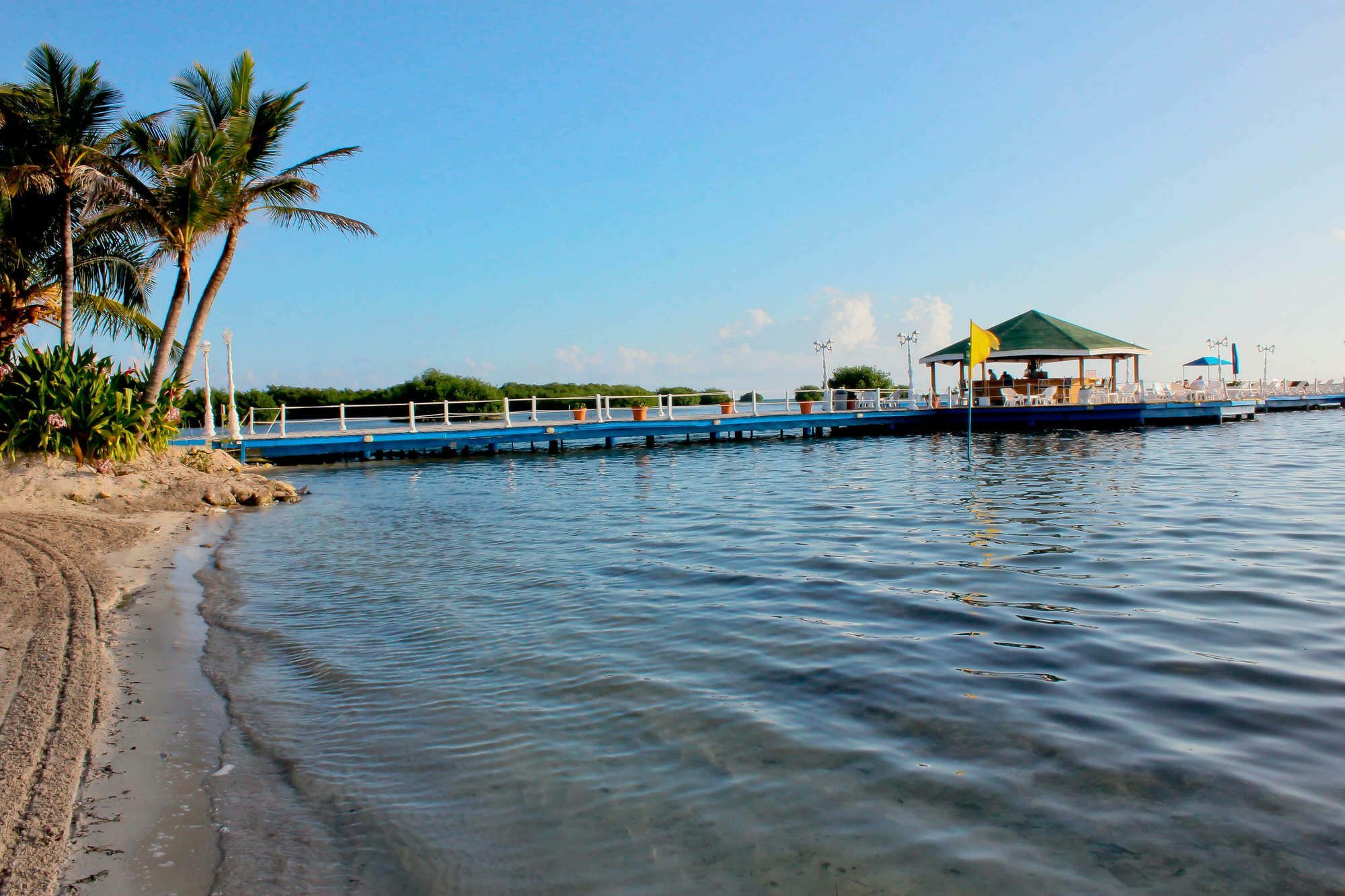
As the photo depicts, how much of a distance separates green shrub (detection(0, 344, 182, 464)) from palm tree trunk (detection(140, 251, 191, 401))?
247 cm

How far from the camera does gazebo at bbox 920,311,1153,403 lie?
103 ft

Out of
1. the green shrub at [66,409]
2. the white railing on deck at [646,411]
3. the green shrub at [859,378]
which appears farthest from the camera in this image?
the green shrub at [859,378]

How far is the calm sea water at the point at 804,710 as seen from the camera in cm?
295

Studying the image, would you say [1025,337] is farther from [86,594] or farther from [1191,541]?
[86,594]

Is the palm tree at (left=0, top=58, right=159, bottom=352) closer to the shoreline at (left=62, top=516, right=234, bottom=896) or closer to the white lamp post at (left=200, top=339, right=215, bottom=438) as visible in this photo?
the white lamp post at (left=200, top=339, right=215, bottom=438)

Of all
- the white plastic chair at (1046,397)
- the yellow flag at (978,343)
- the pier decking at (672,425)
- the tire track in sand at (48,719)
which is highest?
the yellow flag at (978,343)

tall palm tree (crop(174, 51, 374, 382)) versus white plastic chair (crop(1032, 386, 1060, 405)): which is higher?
tall palm tree (crop(174, 51, 374, 382))

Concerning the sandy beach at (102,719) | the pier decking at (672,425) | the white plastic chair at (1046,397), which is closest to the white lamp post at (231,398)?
the pier decking at (672,425)

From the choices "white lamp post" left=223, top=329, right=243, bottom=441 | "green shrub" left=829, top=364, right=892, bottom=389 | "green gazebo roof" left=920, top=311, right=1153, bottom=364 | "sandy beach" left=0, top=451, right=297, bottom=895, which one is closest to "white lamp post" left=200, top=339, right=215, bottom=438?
"white lamp post" left=223, top=329, right=243, bottom=441

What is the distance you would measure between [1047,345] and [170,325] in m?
28.8

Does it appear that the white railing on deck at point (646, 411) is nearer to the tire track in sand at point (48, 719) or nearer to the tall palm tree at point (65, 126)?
the tall palm tree at point (65, 126)

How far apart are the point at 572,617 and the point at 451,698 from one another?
171cm

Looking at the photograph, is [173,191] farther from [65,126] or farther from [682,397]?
[682,397]

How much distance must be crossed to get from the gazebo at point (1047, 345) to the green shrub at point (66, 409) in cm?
2724
